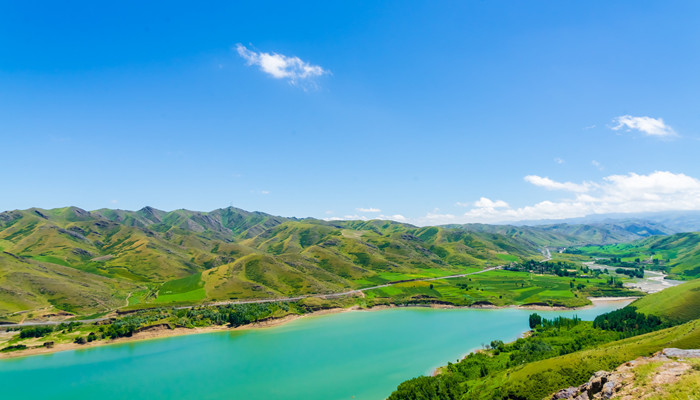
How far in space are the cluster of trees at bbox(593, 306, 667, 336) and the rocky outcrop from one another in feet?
214

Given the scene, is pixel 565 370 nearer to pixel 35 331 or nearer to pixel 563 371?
pixel 563 371

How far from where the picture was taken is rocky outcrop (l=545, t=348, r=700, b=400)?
2620 centimetres

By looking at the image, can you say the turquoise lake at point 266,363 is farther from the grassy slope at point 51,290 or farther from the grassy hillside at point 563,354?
the grassy slope at point 51,290

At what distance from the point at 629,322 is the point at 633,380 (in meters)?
84.9

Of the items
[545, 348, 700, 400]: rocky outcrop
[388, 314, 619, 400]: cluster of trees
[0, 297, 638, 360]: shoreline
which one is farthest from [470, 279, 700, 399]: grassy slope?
[0, 297, 638, 360]: shoreline

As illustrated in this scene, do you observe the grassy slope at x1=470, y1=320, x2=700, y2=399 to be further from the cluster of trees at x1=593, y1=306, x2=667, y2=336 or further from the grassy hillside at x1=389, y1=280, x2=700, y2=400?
the cluster of trees at x1=593, y1=306, x2=667, y2=336

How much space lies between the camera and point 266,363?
8150 centimetres

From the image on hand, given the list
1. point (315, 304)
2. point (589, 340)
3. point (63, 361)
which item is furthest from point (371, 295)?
point (63, 361)

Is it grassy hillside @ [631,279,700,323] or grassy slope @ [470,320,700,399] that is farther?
grassy hillside @ [631,279,700,323]

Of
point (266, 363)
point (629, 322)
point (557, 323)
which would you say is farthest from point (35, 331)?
point (629, 322)

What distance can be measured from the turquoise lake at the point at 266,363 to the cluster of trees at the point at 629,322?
75.0 feet

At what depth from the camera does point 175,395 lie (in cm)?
6519

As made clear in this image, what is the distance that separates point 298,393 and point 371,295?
359 ft

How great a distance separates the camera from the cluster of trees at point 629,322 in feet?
285
